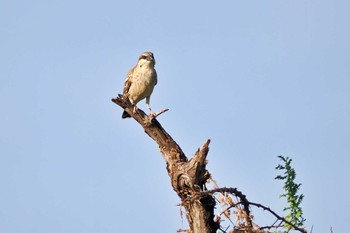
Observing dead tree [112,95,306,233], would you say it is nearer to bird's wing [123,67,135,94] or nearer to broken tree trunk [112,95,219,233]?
broken tree trunk [112,95,219,233]

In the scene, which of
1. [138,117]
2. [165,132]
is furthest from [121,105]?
[165,132]

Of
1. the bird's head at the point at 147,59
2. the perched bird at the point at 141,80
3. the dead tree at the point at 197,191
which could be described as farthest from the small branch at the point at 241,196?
the bird's head at the point at 147,59

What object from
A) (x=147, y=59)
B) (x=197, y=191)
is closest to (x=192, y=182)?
(x=197, y=191)

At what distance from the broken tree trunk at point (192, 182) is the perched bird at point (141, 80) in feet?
15.1

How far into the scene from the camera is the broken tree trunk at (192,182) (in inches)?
279

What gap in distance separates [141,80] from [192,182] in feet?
19.5

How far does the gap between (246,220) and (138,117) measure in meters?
3.30

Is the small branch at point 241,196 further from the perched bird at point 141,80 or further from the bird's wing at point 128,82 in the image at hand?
the bird's wing at point 128,82

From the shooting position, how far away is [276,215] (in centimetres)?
649

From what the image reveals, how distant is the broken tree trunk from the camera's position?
7.08m

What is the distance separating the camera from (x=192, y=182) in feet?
24.3

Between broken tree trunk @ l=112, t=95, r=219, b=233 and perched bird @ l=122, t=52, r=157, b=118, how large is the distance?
15.1 ft

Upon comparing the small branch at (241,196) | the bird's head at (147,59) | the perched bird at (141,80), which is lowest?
the small branch at (241,196)

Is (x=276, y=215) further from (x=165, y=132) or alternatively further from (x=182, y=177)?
(x=165, y=132)
